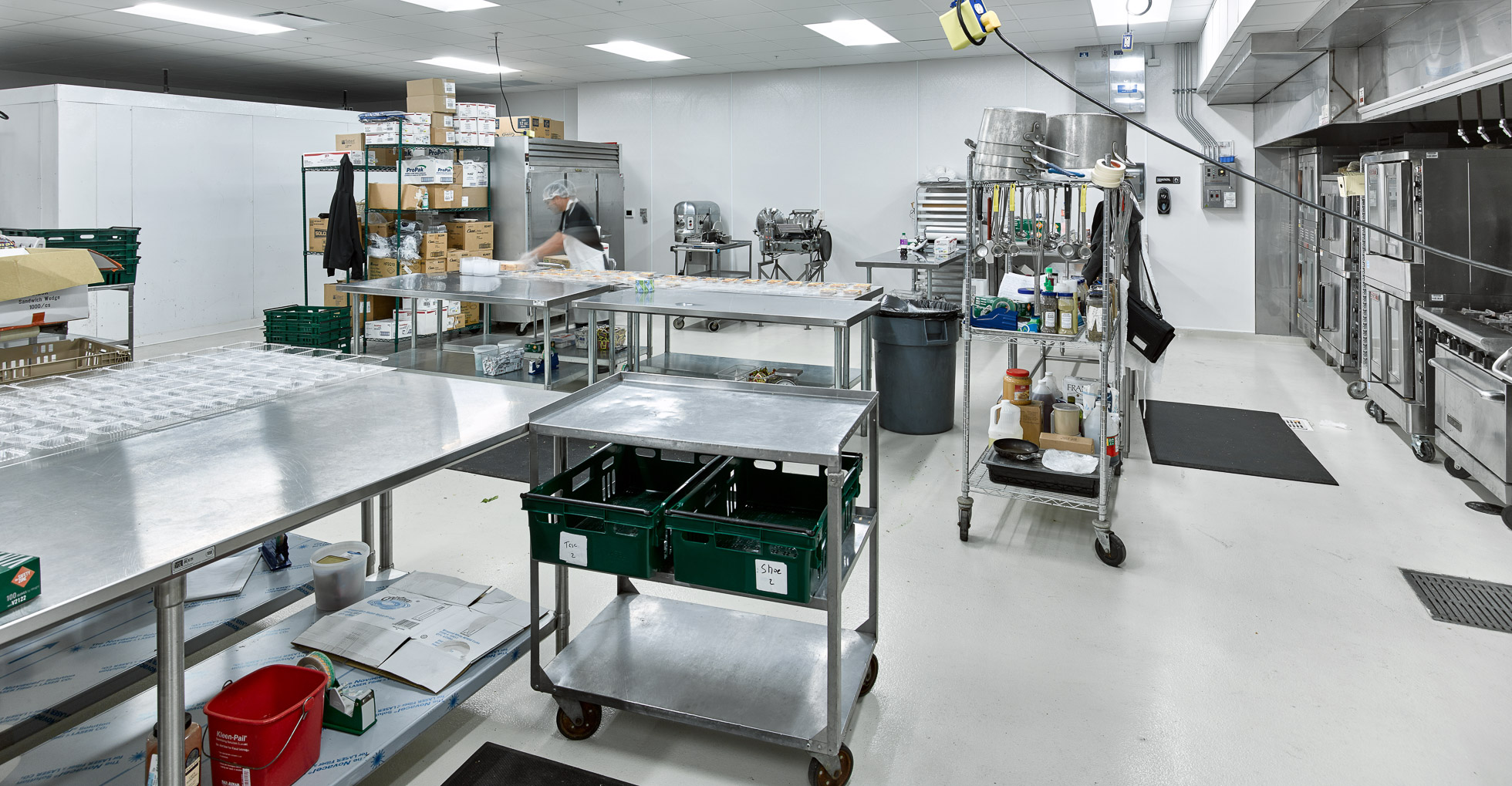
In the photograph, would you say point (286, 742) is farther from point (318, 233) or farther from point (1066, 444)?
point (318, 233)

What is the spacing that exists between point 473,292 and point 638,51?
15.0 feet

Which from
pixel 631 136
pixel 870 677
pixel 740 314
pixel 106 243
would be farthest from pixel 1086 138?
pixel 631 136

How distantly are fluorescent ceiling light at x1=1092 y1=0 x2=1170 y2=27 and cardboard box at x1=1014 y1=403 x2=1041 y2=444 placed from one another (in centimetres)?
380

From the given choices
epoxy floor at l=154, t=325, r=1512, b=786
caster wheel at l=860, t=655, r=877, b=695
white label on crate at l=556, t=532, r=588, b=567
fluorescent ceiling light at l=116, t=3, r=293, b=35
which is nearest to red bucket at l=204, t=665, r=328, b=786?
epoxy floor at l=154, t=325, r=1512, b=786

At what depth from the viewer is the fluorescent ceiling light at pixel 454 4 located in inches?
264

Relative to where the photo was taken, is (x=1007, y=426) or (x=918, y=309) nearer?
(x=1007, y=426)

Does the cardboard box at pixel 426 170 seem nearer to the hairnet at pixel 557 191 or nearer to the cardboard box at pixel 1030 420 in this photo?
the hairnet at pixel 557 191

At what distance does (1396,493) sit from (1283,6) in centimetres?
251

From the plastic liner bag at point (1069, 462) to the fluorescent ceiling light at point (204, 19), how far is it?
23.5 ft

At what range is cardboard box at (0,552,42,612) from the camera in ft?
4.08

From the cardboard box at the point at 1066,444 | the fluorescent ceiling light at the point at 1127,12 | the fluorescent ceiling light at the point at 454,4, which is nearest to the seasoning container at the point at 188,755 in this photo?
the cardboard box at the point at 1066,444

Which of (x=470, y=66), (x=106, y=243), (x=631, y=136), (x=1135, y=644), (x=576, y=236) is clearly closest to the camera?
(x=1135, y=644)

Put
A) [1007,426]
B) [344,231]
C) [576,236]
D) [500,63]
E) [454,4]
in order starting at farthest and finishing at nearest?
[500,63]
[344,231]
[576,236]
[454,4]
[1007,426]

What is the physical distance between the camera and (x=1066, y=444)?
3705 mm
